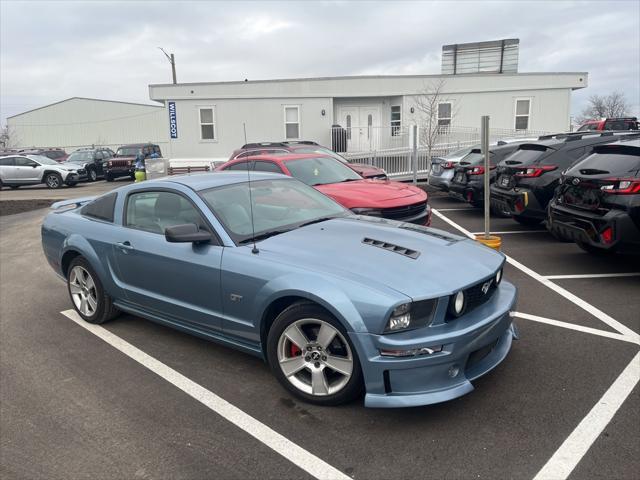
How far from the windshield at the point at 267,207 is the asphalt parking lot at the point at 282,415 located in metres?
1.11

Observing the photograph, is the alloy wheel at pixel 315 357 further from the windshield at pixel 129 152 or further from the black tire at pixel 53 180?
the windshield at pixel 129 152

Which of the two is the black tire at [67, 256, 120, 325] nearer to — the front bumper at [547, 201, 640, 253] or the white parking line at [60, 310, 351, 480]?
the white parking line at [60, 310, 351, 480]

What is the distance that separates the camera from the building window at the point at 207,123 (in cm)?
2138

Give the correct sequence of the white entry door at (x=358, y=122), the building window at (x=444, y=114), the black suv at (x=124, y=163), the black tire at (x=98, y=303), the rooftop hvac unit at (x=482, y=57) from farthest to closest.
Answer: the rooftop hvac unit at (x=482, y=57)
the black suv at (x=124, y=163)
the white entry door at (x=358, y=122)
the building window at (x=444, y=114)
the black tire at (x=98, y=303)

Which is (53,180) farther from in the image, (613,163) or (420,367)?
(420,367)

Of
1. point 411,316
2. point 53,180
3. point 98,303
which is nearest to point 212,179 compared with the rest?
point 98,303

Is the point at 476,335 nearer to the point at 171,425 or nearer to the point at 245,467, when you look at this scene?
the point at 245,467

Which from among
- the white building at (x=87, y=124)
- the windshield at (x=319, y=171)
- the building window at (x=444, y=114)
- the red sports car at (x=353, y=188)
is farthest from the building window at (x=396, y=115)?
the white building at (x=87, y=124)

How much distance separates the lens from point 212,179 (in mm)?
4566

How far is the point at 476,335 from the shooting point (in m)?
3.04

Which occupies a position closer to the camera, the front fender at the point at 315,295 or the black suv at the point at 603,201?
the front fender at the point at 315,295

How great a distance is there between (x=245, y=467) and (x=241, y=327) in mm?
1037

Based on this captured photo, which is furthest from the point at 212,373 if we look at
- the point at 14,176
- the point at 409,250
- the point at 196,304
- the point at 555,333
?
the point at 14,176

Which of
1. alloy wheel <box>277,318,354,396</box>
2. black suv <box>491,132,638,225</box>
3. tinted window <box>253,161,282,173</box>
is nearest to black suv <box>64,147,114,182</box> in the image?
tinted window <box>253,161,282,173</box>
